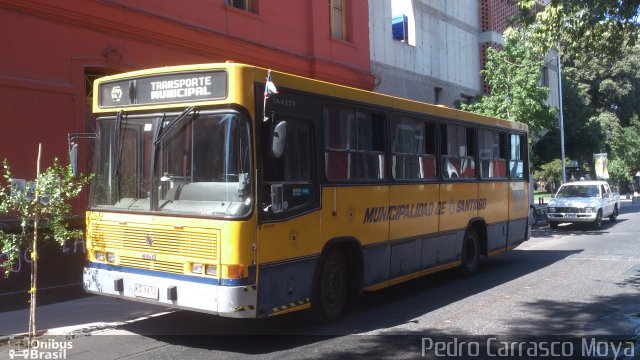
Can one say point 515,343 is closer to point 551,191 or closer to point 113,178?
point 113,178

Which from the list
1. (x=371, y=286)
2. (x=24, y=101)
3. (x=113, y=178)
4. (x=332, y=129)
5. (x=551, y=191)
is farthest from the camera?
(x=551, y=191)

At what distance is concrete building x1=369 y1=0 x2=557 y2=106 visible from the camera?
64.4 feet

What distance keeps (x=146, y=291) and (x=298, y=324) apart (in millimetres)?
2061

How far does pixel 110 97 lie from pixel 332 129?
276 centimetres

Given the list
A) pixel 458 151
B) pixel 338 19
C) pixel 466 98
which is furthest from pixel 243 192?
pixel 466 98

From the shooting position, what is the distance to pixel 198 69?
20.1ft

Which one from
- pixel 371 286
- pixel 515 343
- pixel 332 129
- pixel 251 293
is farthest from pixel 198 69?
pixel 515 343

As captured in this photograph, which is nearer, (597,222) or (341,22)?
(341,22)

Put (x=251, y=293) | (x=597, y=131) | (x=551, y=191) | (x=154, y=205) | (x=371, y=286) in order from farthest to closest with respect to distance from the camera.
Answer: (x=551, y=191) → (x=597, y=131) → (x=371, y=286) → (x=154, y=205) → (x=251, y=293)

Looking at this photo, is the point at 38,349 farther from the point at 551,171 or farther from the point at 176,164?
the point at 551,171

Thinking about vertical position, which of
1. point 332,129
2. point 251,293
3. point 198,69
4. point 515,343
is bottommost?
point 515,343

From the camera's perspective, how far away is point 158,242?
6.22 metres

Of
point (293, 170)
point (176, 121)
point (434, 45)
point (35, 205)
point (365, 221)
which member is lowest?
point (365, 221)

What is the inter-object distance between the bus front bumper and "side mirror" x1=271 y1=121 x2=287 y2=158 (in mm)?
1421
